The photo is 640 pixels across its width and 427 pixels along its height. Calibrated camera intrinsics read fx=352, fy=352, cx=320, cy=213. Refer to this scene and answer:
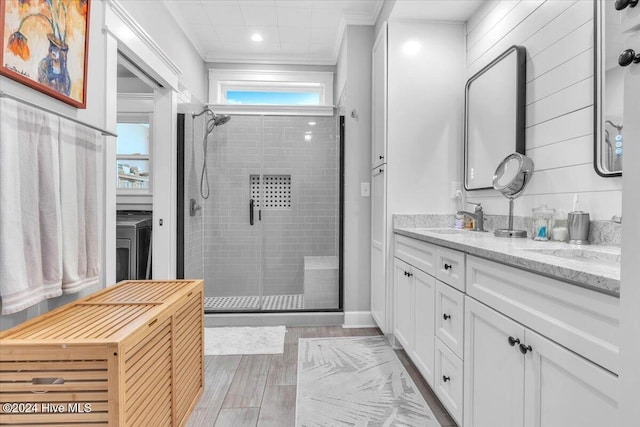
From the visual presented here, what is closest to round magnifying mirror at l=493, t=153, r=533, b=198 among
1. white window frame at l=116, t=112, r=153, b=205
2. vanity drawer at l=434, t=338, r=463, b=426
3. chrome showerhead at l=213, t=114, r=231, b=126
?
vanity drawer at l=434, t=338, r=463, b=426

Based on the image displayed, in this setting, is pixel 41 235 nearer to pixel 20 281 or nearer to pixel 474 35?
pixel 20 281

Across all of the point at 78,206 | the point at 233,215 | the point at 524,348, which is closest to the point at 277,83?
the point at 233,215

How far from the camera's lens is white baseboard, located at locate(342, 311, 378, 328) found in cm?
304

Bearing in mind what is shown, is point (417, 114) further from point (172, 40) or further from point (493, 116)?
point (172, 40)

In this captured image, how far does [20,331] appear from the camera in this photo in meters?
1.11

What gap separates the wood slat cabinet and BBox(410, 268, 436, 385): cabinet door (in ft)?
3.97

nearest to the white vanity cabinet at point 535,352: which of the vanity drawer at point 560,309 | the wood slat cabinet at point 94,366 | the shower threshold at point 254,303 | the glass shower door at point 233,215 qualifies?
the vanity drawer at point 560,309

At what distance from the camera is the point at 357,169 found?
3.08 metres

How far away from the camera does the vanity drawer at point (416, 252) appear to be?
72.2 inches

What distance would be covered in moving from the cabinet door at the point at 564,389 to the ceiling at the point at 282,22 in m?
2.21

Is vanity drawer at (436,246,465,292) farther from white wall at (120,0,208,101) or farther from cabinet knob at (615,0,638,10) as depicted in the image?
white wall at (120,0,208,101)

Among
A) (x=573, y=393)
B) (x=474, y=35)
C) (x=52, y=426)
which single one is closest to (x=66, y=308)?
(x=52, y=426)

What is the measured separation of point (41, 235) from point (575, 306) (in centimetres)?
172

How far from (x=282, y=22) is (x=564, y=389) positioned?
333 cm
